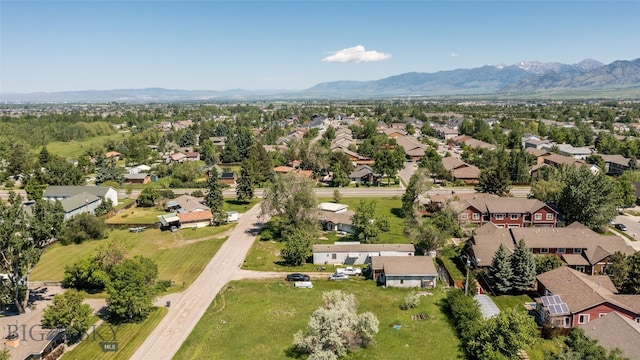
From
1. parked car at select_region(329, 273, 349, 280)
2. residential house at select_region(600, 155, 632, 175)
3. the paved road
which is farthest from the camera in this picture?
residential house at select_region(600, 155, 632, 175)

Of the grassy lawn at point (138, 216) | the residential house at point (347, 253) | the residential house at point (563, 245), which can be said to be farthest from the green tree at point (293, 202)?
the grassy lawn at point (138, 216)

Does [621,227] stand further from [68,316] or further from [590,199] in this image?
[68,316]

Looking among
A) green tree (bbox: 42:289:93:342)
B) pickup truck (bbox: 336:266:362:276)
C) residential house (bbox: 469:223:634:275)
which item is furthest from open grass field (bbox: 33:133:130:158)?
residential house (bbox: 469:223:634:275)

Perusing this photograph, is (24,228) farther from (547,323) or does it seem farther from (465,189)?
(465,189)

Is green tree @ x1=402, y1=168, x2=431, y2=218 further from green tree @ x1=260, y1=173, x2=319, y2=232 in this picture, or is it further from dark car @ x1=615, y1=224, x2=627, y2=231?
dark car @ x1=615, y1=224, x2=627, y2=231

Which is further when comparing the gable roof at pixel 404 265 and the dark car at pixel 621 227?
the dark car at pixel 621 227

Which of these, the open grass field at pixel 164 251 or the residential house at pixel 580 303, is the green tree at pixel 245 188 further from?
the residential house at pixel 580 303
